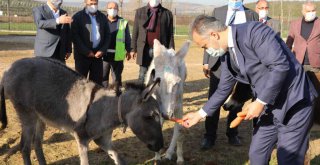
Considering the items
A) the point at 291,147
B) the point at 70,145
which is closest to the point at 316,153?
the point at 291,147

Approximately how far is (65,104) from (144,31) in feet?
7.28

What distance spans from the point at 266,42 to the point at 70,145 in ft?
12.8

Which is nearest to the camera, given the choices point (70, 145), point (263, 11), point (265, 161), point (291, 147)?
point (291, 147)

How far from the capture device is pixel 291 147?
3475mm

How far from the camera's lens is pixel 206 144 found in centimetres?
603

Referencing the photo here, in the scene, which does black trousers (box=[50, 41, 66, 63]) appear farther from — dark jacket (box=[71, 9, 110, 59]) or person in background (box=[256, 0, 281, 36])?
person in background (box=[256, 0, 281, 36])

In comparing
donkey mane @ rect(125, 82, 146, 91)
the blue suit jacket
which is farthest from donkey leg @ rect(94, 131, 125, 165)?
the blue suit jacket

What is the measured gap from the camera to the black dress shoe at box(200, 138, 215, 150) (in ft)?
19.7

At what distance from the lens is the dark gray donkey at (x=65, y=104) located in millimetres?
4449

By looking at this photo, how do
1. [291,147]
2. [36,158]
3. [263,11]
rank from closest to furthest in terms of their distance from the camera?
[291,147], [36,158], [263,11]

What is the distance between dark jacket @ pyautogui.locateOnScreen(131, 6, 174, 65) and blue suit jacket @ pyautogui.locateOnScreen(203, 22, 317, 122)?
2990mm

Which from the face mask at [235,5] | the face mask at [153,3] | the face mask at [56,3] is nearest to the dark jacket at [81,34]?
the face mask at [56,3]

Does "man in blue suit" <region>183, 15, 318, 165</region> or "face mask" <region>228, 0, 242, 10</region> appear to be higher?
"face mask" <region>228, 0, 242, 10</region>

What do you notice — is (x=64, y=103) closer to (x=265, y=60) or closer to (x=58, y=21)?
(x=58, y=21)
